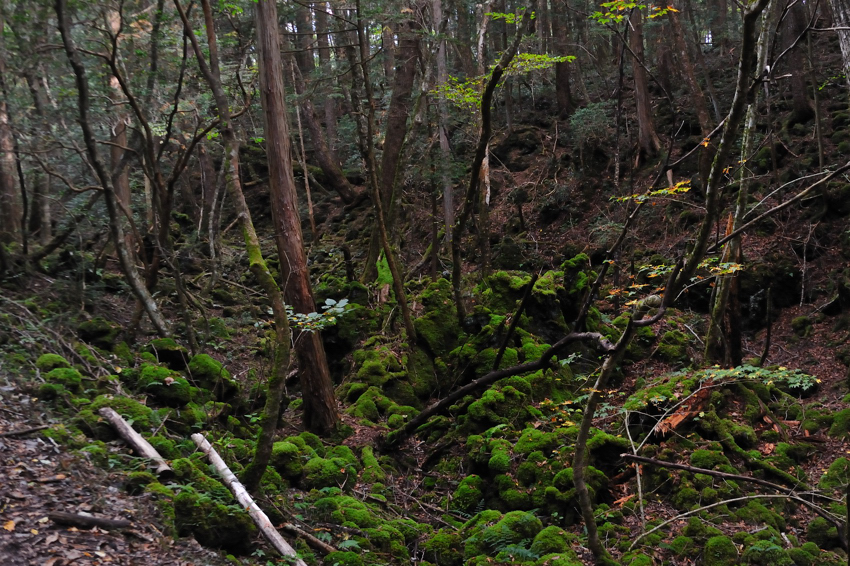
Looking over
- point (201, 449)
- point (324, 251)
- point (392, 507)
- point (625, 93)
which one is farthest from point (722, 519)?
point (625, 93)

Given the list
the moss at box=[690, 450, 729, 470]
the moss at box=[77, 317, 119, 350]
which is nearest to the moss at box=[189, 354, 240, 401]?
the moss at box=[77, 317, 119, 350]

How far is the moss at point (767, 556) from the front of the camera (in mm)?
5246

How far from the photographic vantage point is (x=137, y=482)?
465 centimetres

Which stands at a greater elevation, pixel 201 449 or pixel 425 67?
pixel 425 67

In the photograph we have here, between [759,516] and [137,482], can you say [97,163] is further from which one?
[759,516]

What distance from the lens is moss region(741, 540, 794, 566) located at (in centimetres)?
525

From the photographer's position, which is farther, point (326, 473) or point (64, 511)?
point (326, 473)

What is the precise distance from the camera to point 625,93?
21578mm

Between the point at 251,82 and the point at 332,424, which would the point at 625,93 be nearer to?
the point at 251,82

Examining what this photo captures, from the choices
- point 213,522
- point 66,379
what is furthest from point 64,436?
point 213,522

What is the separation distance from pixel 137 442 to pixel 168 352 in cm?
359

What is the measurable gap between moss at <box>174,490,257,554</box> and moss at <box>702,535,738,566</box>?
14.0ft

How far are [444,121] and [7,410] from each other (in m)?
11.0

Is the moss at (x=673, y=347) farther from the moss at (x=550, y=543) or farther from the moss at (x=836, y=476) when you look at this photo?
the moss at (x=550, y=543)
